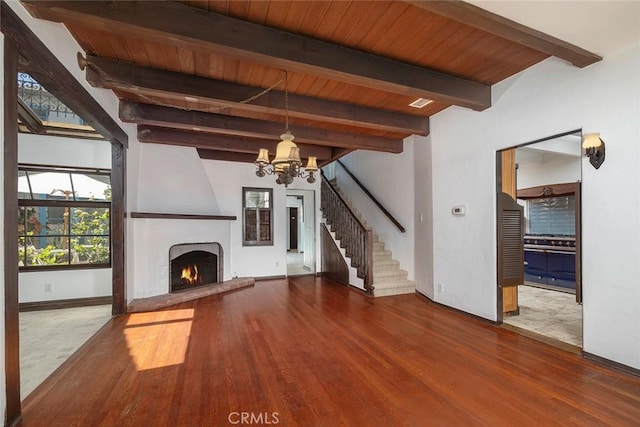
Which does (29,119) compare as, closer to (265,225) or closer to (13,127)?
(13,127)

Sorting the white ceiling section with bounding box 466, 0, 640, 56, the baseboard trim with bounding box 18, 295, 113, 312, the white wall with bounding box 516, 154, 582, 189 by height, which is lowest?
the baseboard trim with bounding box 18, 295, 113, 312

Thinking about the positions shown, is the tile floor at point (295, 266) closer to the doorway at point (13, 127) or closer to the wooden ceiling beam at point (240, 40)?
the wooden ceiling beam at point (240, 40)

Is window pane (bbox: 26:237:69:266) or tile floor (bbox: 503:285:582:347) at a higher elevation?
window pane (bbox: 26:237:69:266)

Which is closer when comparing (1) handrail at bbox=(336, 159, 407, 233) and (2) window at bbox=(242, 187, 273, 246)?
(1) handrail at bbox=(336, 159, 407, 233)

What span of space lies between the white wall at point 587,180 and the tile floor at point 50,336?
4.96 metres

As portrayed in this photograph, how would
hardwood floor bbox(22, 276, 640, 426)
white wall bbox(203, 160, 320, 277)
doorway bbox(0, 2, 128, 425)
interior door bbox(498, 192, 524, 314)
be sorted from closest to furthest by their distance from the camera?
doorway bbox(0, 2, 128, 425), hardwood floor bbox(22, 276, 640, 426), interior door bbox(498, 192, 524, 314), white wall bbox(203, 160, 320, 277)

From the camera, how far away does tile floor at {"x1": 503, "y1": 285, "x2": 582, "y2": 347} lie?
344cm

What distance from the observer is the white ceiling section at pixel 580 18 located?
2059mm

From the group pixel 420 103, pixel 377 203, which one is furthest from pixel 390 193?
pixel 420 103

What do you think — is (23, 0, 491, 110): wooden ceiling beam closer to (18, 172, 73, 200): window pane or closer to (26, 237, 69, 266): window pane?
(18, 172, 73, 200): window pane

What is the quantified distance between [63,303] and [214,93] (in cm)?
431

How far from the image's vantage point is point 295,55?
2592 millimetres

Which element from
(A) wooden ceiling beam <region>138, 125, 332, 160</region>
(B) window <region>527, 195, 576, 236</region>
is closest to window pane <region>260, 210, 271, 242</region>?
(A) wooden ceiling beam <region>138, 125, 332, 160</region>

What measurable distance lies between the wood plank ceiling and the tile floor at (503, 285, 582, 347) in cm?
295
